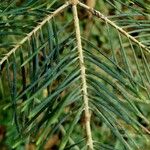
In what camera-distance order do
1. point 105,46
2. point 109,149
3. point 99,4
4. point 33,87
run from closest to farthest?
point 109,149 → point 33,87 → point 99,4 → point 105,46

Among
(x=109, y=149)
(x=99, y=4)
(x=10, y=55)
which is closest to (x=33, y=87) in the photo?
(x=10, y=55)

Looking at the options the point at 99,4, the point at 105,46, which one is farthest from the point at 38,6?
the point at 105,46

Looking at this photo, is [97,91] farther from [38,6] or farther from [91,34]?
[91,34]

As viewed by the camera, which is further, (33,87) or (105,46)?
(105,46)

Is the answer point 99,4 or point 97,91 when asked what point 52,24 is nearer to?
point 97,91

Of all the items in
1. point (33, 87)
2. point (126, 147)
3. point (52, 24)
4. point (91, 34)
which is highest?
point (91, 34)

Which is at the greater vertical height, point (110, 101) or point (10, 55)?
point (10, 55)

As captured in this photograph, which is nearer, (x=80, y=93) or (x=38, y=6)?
(x=80, y=93)

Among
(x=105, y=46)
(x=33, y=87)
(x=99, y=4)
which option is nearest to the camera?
(x=33, y=87)

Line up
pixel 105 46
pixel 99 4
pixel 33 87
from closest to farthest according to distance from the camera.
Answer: pixel 33 87, pixel 99 4, pixel 105 46
